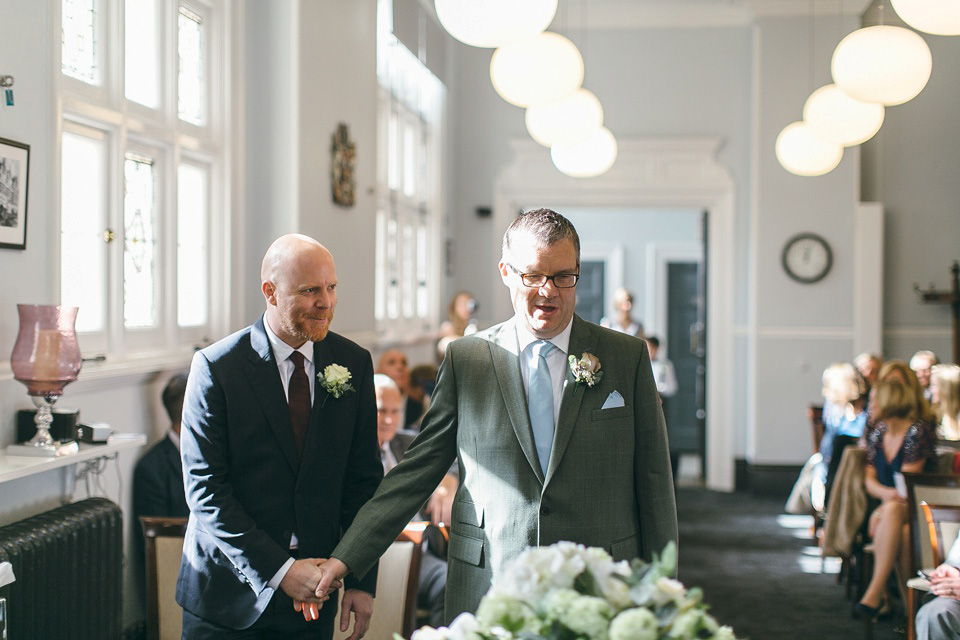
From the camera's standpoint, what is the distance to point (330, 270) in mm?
2561

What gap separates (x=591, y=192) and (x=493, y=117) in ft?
4.44

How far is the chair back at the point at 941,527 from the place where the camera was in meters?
3.96

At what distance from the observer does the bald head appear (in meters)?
2.50

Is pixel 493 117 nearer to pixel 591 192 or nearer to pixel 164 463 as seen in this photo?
pixel 591 192

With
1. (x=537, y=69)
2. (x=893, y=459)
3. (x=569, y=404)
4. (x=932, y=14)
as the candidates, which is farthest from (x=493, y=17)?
(x=893, y=459)

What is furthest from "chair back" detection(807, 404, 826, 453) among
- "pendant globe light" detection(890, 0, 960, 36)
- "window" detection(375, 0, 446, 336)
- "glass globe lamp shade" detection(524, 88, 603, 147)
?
"pendant globe light" detection(890, 0, 960, 36)

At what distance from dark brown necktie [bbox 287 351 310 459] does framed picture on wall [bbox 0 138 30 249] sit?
140cm

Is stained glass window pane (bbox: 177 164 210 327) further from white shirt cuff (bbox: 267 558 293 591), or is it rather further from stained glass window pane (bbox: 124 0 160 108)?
white shirt cuff (bbox: 267 558 293 591)

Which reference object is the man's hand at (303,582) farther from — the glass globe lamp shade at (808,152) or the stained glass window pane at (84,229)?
the glass globe lamp shade at (808,152)

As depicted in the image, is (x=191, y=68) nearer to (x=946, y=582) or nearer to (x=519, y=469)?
(x=519, y=469)

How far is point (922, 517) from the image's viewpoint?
4105 millimetres

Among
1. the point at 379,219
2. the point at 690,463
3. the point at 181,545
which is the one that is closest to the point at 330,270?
the point at 181,545

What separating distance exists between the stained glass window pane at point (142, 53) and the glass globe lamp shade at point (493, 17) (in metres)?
1.56

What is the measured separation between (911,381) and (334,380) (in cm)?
416
